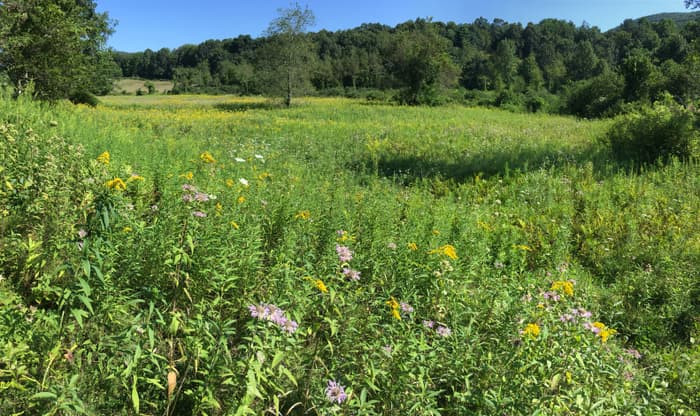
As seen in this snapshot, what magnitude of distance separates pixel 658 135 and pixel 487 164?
407 centimetres

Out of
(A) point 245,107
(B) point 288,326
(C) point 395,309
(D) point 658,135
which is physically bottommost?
(C) point 395,309

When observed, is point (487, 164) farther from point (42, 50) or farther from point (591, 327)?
point (42, 50)

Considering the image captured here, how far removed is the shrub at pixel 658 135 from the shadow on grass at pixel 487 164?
58 centimetres

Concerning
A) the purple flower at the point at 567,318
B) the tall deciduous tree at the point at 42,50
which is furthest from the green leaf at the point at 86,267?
the tall deciduous tree at the point at 42,50

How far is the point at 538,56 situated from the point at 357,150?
102049 millimetres

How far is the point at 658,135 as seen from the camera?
899cm

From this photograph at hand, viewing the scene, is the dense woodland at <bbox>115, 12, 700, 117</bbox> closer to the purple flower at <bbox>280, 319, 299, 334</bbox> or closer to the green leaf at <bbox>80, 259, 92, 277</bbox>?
the purple flower at <bbox>280, 319, 299, 334</bbox>

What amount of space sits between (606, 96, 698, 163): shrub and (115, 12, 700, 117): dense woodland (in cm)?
325

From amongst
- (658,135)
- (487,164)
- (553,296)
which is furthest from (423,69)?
(553,296)

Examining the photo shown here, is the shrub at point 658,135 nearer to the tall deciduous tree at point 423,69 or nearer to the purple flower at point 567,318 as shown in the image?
the purple flower at point 567,318

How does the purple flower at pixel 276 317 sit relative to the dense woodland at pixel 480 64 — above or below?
below

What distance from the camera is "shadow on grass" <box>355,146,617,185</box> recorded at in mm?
8269

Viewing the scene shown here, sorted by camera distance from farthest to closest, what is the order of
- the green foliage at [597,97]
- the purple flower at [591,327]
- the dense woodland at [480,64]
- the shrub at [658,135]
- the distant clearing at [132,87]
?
the distant clearing at [132,87], the dense woodland at [480,64], the green foliage at [597,97], the shrub at [658,135], the purple flower at [591,327]

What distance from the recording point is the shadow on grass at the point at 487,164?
27.1 ft
